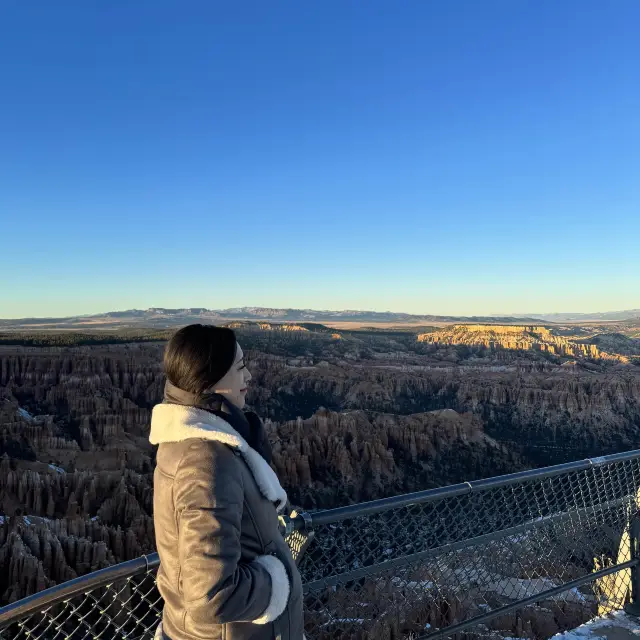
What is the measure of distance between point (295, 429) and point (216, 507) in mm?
35370

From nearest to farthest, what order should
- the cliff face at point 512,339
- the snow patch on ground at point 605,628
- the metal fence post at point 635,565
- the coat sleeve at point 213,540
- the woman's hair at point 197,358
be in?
the coat sleeve at point 213,540 < the woman's hair at point 197,358 < the snow patch on ground at point 605,628 < the metal fence post at point 635,565 < the cliff face at point 512,339

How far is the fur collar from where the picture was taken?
1.62 m

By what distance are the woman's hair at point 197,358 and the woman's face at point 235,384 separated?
3 cm

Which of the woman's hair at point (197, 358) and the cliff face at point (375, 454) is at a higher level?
the woman's hair at point (197, 358)

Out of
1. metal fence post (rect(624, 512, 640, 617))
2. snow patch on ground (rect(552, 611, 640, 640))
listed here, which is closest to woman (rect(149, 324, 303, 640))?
snow patch on ground (rect(552, 611, 640, 640))

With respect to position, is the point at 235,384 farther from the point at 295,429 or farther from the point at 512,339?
the point at 512,339

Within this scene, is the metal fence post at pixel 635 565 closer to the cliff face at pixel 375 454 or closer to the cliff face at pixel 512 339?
the cliff face at pixel 375 454

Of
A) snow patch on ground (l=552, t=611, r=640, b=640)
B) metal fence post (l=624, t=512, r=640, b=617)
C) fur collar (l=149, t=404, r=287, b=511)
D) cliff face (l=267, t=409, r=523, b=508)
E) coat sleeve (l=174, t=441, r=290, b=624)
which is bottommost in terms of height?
cliff face (l=267, t=409, r=523, b=508)

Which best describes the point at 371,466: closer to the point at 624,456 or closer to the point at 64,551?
the point at 64,551

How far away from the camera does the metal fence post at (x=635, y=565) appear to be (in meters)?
3.89

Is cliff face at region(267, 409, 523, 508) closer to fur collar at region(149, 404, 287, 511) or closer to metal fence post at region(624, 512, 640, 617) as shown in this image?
metal fence post at region(624, 512, 640, 617)

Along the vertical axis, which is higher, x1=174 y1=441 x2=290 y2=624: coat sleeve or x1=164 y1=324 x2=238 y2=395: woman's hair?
x1=164 y1=324 x2=238 y2=395: woman's hair

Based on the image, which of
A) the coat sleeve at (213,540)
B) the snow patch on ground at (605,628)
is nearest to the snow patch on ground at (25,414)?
the snow patch on ground at (605,628)

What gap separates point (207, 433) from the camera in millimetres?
1606
